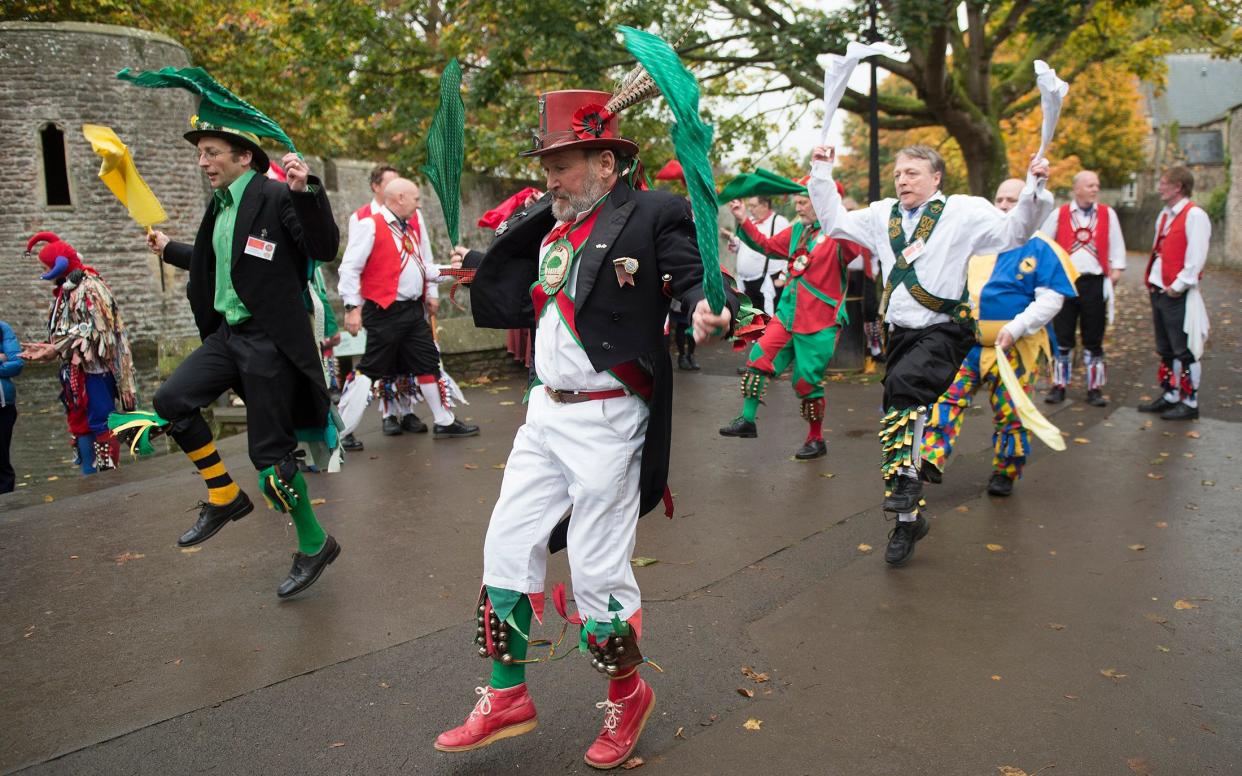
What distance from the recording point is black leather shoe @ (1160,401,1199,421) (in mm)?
9156

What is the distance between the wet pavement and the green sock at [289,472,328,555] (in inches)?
9.6

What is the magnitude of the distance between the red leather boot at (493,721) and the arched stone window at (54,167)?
65.0 ft

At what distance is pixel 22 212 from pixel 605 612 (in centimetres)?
2025

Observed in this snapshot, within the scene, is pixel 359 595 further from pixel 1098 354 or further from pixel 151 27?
pixel 151 27

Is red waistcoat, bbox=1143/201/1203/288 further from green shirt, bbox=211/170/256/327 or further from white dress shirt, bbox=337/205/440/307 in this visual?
green shirt, bbox=211/170/256/327

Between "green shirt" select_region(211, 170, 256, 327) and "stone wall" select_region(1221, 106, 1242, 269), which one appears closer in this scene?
"green shirt" select_region(211, 170, 256, 327)

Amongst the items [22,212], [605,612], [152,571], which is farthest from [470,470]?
[22,212]

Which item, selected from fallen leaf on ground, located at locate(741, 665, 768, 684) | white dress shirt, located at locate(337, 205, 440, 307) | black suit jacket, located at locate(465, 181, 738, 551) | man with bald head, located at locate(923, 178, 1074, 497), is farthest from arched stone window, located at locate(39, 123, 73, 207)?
fallen leaf on ground, located at locate(741, 665, 768, 684)

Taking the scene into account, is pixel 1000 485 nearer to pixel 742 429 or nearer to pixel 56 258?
pixel 742 429

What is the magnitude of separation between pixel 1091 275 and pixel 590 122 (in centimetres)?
836

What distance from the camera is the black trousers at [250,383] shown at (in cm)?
469

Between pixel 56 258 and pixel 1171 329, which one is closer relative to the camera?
pixel 56 258

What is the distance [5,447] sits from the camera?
29.1ft

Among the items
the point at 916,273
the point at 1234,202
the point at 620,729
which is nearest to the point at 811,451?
the point at 916,273
